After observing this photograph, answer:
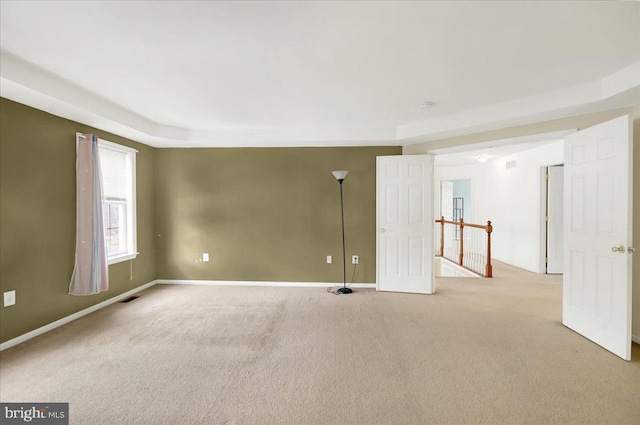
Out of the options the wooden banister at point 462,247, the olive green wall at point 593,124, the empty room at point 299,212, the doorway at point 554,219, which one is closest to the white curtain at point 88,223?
the empty room at point 299,212

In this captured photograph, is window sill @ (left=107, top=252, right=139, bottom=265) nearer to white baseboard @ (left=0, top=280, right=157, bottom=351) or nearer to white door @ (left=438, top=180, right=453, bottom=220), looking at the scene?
white baseboard @ (left=0, top=280, right=157, bottom=351)

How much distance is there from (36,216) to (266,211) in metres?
2.72

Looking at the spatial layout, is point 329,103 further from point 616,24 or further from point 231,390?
point 231,390

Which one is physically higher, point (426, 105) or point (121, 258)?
point (426, 105)

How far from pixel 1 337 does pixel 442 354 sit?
3.98m

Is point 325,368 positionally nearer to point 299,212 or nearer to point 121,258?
point 299,212

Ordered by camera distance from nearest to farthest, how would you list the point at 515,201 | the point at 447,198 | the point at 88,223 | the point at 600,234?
the point at 600,234 → the point at 88,223 → the point at 515,201 → the point at 447,198

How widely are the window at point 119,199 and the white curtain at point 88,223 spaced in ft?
1.52

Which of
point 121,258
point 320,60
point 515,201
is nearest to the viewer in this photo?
point 320,60

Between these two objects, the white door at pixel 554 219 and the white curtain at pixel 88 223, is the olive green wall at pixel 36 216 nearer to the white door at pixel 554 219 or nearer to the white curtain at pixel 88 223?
the white curtain at pixel 88 223

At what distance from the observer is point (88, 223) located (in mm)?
3281

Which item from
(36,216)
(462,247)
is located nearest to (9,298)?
(36,216)

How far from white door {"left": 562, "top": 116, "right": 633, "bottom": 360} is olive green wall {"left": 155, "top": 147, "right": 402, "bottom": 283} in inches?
91.9

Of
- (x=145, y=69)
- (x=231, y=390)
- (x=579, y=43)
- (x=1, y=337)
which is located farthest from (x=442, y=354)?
(x=1, y=337)
